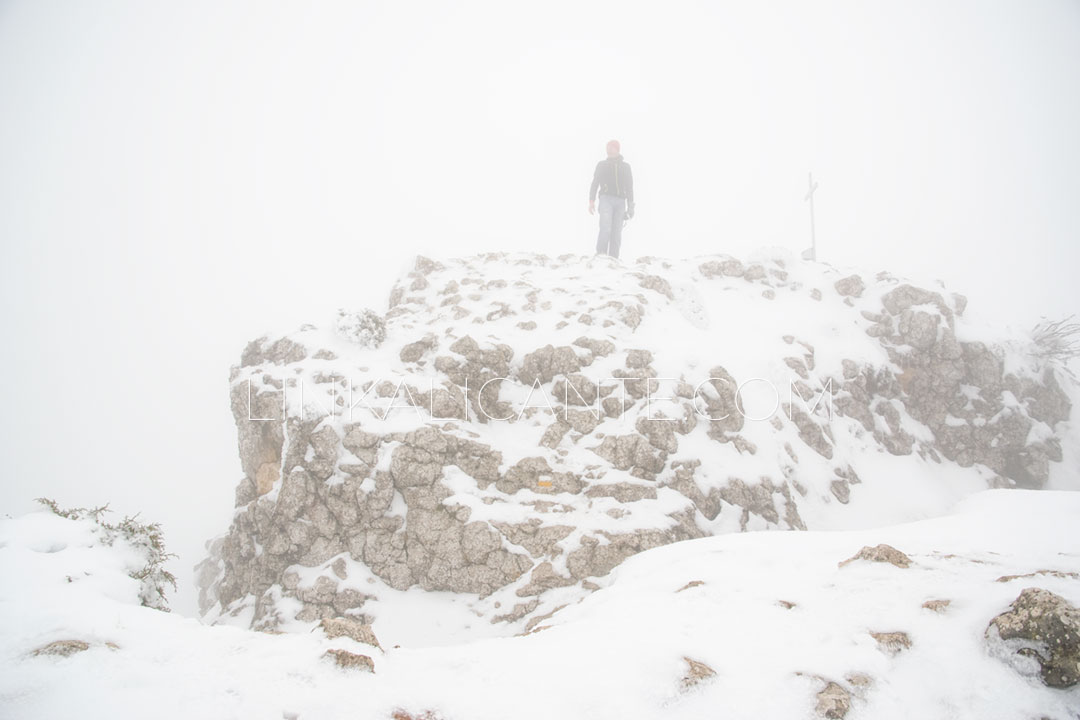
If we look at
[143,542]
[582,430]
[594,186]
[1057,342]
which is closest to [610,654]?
[143,542]

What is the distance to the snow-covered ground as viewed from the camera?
12.4ft

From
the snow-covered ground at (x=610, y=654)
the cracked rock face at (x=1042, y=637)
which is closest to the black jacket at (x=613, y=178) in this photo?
the snow-covered ground at (x=610, y=654)

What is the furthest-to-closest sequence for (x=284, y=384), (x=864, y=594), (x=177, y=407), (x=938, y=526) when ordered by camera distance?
(x=177, y=407) → (x=284, y=384) → (x=938, y=526) → (x=864, y=594)

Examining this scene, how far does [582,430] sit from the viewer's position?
1454 cm

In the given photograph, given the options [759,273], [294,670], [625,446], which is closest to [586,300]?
[625,446]

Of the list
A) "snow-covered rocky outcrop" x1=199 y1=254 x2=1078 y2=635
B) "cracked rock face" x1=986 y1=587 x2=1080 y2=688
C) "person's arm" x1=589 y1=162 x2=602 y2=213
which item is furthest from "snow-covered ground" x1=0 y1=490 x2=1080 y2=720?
"person's arm" x1=589 y1=162 x2=602 y2=213

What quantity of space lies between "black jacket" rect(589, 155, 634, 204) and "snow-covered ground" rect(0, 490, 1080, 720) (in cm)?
1996

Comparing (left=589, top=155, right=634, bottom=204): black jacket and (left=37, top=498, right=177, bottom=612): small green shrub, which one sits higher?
(left=589, top=155, right=634, bottom=204): black jacket

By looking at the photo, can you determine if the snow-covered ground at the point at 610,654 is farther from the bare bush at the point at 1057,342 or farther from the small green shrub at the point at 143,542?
the bare bush at the point at 1057,342

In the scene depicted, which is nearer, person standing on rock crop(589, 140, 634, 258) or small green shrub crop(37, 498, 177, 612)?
small green shrub crop(37, 498, 177, 612)

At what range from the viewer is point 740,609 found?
5.85m

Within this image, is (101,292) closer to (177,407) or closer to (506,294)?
(177,407)

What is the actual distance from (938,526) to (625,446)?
23.9 feet

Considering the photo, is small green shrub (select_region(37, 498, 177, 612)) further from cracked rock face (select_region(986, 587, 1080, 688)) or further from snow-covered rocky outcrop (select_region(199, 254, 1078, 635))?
cracked rock face (select_region(986, 587, 1080, 688))
